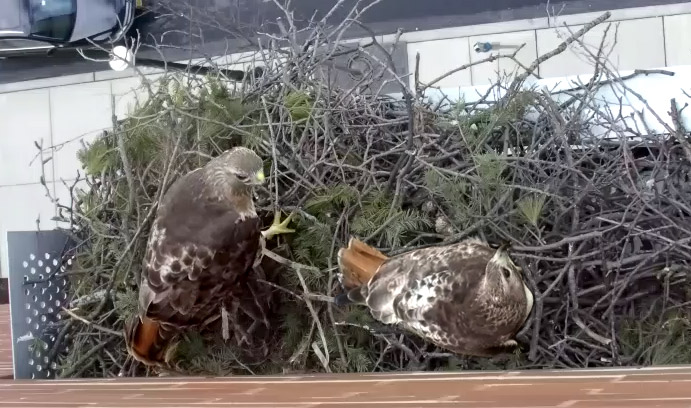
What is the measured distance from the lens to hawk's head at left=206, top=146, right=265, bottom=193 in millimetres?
1562

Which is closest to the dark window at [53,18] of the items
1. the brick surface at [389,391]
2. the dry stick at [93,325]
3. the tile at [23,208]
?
the tile at [23,208]

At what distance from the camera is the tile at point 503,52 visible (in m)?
2.40

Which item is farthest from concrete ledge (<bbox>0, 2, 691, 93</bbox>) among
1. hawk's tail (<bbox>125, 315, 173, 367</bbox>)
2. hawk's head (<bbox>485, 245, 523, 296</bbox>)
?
hawk's head (<bbox>485, 245, 523, 296</bbox>)

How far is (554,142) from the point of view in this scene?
5.16 feet

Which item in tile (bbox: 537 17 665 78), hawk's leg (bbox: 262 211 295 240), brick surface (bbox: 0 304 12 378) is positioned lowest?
brick surface (bbox: 0 304 12 378)

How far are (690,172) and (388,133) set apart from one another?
658mm

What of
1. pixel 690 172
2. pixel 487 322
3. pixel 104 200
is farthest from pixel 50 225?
pixel 690 172

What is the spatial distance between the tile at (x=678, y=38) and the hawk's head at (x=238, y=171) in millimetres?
1464

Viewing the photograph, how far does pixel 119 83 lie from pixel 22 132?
0.56m

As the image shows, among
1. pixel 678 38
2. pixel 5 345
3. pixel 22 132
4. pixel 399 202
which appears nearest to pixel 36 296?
pixel 5 345

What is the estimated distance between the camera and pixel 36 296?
5.74ft

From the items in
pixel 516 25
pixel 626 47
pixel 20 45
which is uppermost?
pixel 20 45

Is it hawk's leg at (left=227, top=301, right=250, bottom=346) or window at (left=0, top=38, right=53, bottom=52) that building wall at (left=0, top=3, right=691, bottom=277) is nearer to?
A: window at (left=0, top=38, right=53, bottom=52)

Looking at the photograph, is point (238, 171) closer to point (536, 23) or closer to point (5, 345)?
point (5, 345)
